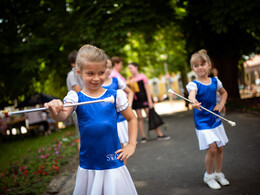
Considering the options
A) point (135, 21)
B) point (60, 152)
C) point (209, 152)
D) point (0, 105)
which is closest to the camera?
point (209, 152)

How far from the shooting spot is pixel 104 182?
2.31 meters

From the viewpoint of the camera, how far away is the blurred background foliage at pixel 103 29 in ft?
32.8

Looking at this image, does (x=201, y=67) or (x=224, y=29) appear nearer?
(x=201, y=67)

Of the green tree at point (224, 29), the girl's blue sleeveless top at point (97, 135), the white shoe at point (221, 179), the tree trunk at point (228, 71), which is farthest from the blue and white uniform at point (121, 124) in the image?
the tree trunk at point (228, 71)

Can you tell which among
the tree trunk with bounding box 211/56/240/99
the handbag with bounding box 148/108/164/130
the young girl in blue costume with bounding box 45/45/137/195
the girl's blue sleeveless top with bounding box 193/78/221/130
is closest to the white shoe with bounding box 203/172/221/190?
the girl's blue sleeveless top with bounding box 193/78/221/130

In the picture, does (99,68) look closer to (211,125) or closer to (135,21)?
(211,125)

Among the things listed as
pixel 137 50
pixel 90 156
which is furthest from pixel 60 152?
pixel 137 50

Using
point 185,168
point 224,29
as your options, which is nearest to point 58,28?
point 224,29

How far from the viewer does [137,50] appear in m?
17.5

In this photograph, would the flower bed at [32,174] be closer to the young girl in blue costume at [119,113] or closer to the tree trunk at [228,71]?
the young girl in blue costume at [119,113]

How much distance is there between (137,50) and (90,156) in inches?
615

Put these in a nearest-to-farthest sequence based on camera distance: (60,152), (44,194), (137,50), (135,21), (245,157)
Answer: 1. (44,194)
2. (245,157)
3. (60,152)
4. (135,21)
5. (137,50)

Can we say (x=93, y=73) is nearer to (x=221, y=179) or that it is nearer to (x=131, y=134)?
(x=131, y=134)

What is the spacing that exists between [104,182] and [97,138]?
0.38 m
